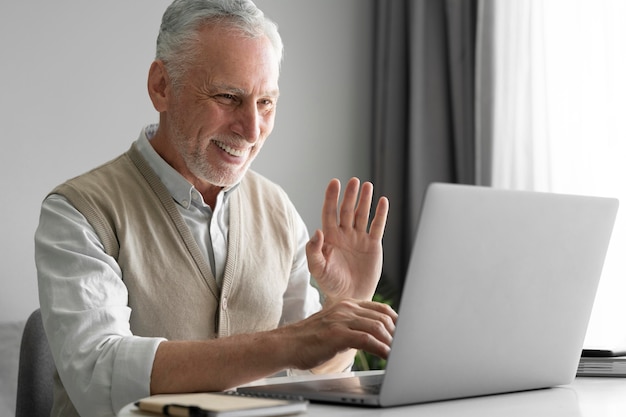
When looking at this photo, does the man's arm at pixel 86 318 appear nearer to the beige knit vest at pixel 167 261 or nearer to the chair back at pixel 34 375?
the beige knit vest at pixel 167 261

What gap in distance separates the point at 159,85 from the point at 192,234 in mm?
344

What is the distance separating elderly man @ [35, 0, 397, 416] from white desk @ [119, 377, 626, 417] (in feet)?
1.16

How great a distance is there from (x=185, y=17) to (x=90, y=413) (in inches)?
32.9

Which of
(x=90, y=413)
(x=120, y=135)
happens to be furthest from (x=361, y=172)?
(x=90, y=413)

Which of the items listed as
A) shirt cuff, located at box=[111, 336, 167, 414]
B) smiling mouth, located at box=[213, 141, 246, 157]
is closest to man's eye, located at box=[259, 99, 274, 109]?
smiling mouth, located at box=[213, 141, 246, 157]

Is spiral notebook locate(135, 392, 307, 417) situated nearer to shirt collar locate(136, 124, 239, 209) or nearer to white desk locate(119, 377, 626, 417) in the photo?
white desk locate(119, 377, 626, 417)

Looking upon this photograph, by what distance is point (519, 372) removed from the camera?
1138 millimetres

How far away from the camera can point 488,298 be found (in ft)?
3.41

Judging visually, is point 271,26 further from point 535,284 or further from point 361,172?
point 361,172

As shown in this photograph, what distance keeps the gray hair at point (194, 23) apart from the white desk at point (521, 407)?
92 centimetres

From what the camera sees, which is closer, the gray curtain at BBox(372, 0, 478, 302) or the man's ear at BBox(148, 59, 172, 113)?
the man's ear at BBox(148, 59, 172, 113)

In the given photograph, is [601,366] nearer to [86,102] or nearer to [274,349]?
[274,349]

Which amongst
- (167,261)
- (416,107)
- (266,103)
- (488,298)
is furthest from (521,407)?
(416,107)

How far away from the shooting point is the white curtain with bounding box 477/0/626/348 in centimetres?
264
